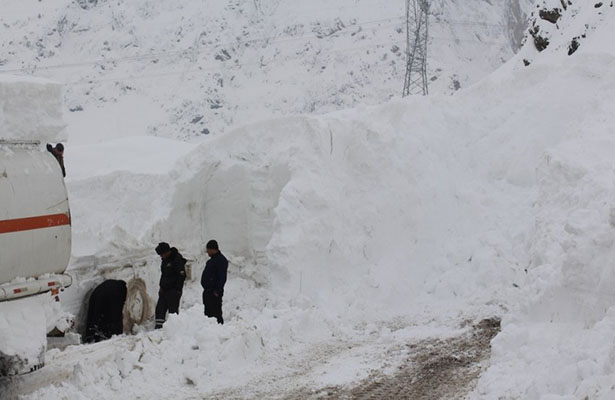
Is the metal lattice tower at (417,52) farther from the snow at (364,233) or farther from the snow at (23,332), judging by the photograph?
the snow at (23,332)

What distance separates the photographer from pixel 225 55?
1710 inches

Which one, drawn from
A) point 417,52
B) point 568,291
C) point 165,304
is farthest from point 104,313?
point 417,52

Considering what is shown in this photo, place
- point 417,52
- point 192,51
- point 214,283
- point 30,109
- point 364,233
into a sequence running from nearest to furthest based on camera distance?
point 30,109 → point 214,283 → point 364,233 → point 417,52 → point 192,51

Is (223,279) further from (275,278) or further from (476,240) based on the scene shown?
(476,240)

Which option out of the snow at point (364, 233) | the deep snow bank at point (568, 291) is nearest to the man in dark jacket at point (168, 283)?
the snow at point (364, 233)

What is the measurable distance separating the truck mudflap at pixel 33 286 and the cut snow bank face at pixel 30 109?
1.42 meters

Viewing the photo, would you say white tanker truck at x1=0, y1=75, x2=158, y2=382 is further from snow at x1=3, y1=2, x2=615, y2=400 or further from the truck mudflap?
snow at x1=3, y1=2, x2=615, y2=400

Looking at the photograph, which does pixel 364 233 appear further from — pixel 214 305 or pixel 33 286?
pixel 33 286

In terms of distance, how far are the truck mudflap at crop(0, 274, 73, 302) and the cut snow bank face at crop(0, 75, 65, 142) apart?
1415 mm

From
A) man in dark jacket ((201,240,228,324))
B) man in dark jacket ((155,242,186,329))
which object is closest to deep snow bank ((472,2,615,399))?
man in dark jacket ((201,240,228,324))

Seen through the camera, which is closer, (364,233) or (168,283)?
(168,283)

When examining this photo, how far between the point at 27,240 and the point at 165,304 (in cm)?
317

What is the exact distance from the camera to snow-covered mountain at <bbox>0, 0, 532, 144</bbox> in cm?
3875

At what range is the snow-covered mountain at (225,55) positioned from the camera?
3875 centimetres
